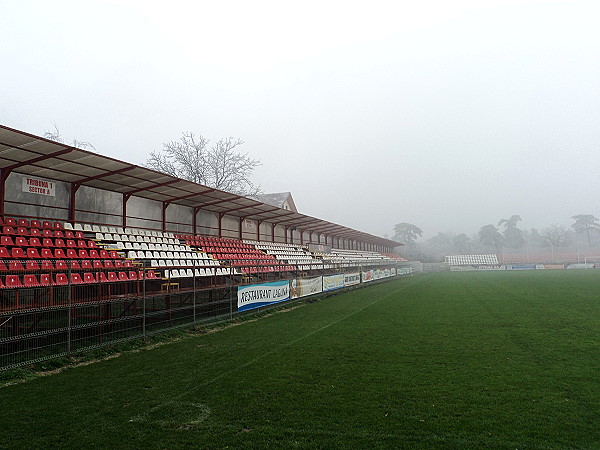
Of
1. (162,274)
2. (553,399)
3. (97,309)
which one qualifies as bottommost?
(553,399)

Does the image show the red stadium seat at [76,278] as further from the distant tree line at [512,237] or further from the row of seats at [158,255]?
the distant tree line at [512,237]

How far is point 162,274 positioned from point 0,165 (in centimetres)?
561

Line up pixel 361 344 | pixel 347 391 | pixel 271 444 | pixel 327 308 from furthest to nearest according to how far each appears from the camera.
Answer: pixel 327 308
pixel 361 344
pixel 347 391
pixel 271 444

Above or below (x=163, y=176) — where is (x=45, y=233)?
below

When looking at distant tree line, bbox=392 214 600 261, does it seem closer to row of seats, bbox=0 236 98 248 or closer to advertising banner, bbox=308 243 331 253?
advertising banner, bbox=308 243 331 253

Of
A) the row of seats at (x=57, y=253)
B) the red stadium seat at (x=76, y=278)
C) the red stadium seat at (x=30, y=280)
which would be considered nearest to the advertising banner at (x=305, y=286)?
the row of seats at (x=57, y=253)

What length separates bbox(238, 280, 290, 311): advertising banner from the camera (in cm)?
1204

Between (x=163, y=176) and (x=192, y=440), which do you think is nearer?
(x=192, y=440)

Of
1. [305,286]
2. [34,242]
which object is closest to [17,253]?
[34,242]

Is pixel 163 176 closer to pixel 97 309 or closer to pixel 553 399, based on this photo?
pixel 97 309

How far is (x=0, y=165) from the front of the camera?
37.4ft

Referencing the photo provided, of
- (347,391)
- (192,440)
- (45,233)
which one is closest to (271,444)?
(192,440)

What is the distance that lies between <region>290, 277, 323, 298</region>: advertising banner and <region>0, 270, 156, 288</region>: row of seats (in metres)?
6.02

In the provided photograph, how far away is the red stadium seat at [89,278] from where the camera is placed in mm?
9221
